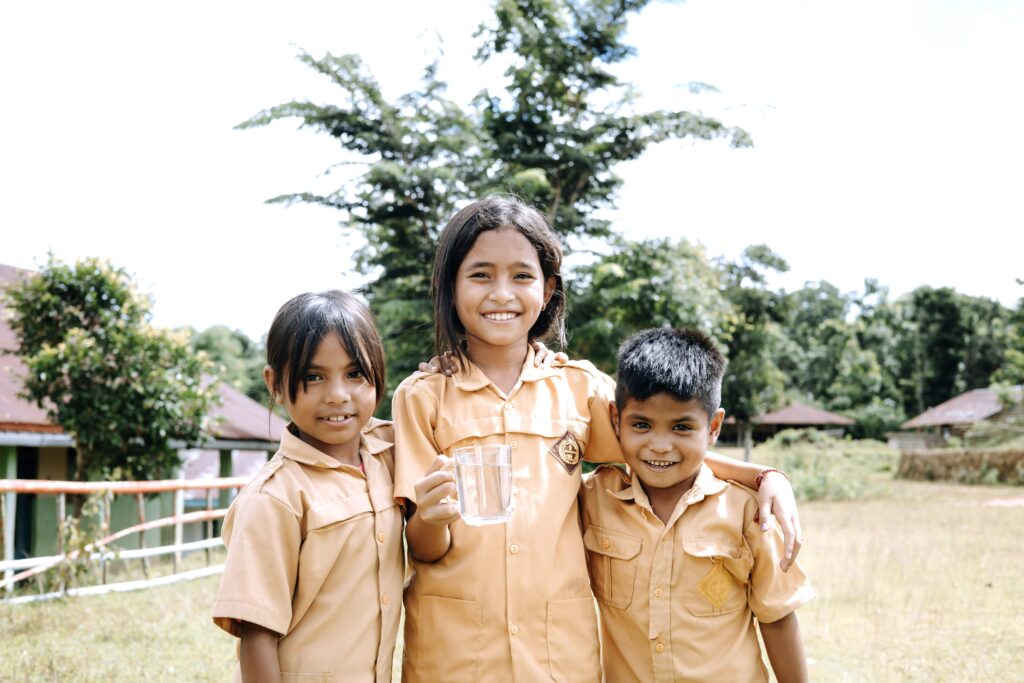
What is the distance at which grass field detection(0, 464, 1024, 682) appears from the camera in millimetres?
4848

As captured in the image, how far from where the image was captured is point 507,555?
88.2 inches

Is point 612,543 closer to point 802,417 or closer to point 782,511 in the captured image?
point 782,511

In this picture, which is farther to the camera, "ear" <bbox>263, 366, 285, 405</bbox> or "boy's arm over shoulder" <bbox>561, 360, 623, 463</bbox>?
"boy's arm over shoulder" <bbox>561, 360, 623, 463</bbox>

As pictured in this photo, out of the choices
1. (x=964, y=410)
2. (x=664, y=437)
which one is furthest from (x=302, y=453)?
(x=964, y=410)

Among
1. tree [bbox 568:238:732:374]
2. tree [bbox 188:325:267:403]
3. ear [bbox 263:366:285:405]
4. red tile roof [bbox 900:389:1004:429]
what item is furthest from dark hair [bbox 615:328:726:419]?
red tile roof [bbox 900:389:1004:429]

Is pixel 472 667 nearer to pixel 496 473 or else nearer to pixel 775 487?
pixel 496 473

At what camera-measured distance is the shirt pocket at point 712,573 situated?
7.70ft

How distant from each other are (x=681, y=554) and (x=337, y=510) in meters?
0.98

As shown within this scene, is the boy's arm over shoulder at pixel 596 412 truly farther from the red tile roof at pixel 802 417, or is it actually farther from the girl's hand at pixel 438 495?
the red tile roof at pixel 802 417

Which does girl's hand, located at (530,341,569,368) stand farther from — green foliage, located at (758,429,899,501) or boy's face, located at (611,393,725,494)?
green foliage, located at (758,429,899,501)

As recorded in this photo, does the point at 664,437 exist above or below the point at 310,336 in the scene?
below

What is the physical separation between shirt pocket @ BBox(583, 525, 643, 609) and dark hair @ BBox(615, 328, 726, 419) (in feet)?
1.29

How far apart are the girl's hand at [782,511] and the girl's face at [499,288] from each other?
0.84 meters

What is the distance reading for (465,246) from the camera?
2.49m
